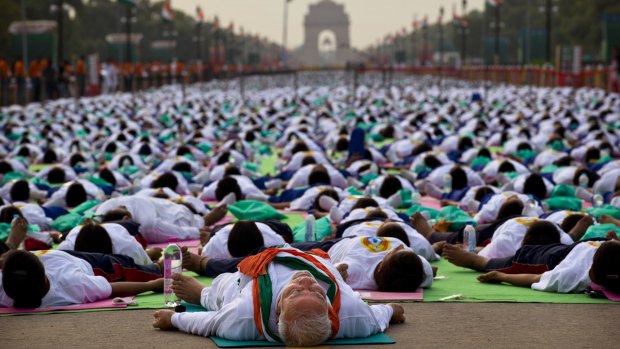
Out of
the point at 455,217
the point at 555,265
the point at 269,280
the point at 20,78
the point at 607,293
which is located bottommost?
the point at 455,217

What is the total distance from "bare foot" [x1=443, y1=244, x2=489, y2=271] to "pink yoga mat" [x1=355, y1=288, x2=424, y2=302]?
102 cm

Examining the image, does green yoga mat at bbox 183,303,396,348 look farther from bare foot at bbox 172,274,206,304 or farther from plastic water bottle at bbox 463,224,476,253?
plastic water bottle at bbox 463,224,476,253

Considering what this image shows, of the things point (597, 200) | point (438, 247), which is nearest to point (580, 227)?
point (438, 247)

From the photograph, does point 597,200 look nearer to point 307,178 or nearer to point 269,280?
point 307,178

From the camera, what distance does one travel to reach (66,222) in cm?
1471

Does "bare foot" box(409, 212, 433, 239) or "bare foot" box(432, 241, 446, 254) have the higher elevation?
"bare foot" box(409, 212, 433, 239)

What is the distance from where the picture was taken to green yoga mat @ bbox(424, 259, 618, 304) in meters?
10.1

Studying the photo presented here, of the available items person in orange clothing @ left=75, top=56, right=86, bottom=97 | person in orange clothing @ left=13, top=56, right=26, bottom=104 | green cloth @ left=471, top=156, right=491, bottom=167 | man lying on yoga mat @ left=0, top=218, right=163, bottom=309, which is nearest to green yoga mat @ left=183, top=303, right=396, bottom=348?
man lying on yoga mat @ left=0, top=218, right=163, bottom=309

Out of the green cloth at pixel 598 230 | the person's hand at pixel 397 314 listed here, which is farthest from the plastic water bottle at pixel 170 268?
the green cloth at pixel 598 230

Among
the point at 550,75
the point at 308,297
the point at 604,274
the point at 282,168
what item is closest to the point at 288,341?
the point at 308,297

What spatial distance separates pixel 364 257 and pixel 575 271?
5.94 feet

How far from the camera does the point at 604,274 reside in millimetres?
9953

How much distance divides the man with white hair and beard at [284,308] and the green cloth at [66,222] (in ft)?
19.0

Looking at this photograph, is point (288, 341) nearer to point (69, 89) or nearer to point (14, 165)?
point (14, 165)
